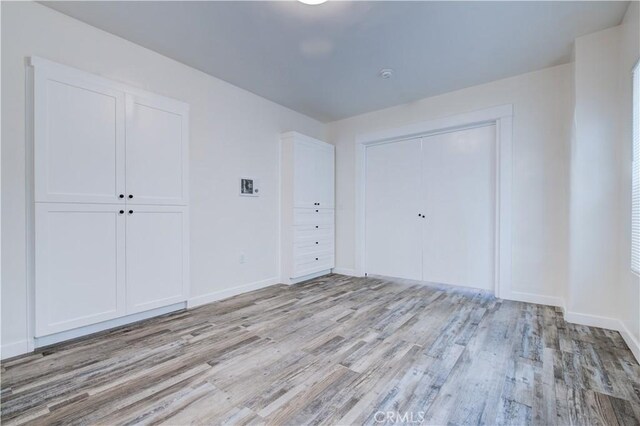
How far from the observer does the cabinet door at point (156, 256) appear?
2.49 m

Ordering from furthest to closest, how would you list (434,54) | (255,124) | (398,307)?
(255,124)
(398,307)
(434,54)

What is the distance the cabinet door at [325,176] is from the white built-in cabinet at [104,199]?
2.03m

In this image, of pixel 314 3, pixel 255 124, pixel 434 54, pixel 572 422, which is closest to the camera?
pixel 572 422

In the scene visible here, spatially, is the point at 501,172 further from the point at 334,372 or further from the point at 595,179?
the point at 334,372

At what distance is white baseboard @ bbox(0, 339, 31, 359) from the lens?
192 centimetres

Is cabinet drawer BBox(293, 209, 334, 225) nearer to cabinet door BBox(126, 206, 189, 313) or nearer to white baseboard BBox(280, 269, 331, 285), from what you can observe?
white baseboard BBox(280, 269, 331, 285)

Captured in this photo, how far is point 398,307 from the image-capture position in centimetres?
299

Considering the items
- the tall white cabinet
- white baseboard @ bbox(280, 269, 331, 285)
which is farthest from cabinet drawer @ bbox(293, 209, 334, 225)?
white baseboard @ bbox(280, 269, 331, 285)

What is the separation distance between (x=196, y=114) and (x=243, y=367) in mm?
2552

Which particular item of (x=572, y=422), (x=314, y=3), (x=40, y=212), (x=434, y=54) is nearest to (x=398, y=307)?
(x=572, y=422)

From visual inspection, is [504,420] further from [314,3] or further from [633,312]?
[314,3]

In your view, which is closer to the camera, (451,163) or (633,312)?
(633,312)

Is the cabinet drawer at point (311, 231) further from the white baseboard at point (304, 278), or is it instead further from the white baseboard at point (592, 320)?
the white baseboard at point (592, 320)

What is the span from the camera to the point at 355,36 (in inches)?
96.7
